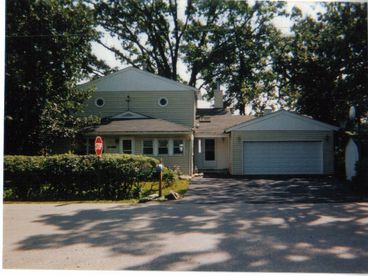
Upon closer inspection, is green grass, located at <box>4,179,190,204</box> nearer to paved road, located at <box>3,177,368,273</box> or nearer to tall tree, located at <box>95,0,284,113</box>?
paved road, located at <box>3,177,368,273</box>

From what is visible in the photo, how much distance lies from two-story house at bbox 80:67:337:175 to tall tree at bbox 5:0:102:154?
5.74ft

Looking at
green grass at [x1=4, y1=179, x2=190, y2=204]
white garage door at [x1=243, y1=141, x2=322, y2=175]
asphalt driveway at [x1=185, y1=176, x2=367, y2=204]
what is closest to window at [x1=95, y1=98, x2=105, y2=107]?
green grass at [x1=4, y1=179, x2=190, y2=204]

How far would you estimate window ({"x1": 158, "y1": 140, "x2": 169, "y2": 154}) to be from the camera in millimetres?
17344

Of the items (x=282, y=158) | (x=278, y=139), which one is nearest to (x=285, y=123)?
(x=278, y=139)

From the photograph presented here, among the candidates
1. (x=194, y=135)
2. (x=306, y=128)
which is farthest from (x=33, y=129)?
(x=306, y=128)

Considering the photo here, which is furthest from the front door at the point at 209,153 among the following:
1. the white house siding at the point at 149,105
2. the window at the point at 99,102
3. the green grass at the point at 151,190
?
the window at the point at 99,102

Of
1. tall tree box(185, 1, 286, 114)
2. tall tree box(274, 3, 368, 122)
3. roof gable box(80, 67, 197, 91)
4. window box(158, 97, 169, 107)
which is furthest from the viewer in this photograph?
tall tree box(185, 1, 286, 114)

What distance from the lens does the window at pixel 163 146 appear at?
683 inches

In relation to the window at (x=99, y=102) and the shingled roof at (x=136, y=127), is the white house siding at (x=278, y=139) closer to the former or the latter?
the shingled roof at (x=136, y=127)

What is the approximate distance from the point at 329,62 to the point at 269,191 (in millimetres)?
8504

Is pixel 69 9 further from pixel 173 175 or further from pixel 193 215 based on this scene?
pixel 193 215

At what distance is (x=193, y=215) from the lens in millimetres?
7961

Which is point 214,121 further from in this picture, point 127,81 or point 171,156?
point 127,81

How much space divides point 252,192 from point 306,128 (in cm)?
716
